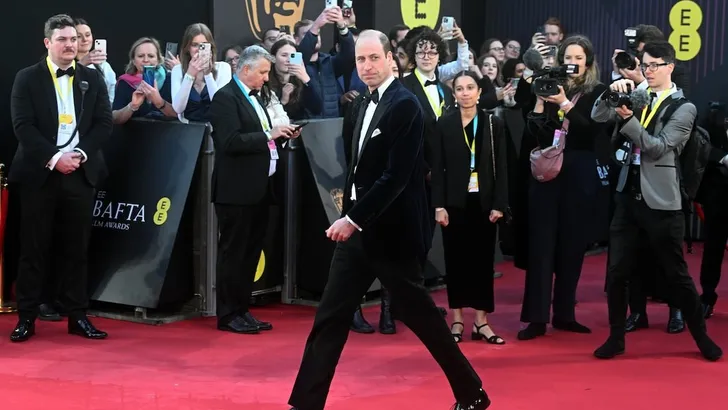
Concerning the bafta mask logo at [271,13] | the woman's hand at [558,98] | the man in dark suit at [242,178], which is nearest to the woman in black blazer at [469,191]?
the woman's hand at [558,98]

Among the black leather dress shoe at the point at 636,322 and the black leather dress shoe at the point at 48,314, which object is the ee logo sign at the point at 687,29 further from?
the black leather dress shoe at the point at 48,314

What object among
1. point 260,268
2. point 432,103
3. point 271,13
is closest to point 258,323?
point 260,268

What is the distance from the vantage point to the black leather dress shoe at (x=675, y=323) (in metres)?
7.54

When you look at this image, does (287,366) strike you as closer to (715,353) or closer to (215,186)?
(215,186)

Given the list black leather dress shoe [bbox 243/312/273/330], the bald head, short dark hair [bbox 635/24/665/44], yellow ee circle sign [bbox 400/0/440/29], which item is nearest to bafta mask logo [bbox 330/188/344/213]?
black leather dress shoe [bbox 243/312/273/330]

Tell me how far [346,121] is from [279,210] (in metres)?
2.11

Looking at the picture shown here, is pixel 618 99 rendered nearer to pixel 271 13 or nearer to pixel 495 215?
pixel 495 215

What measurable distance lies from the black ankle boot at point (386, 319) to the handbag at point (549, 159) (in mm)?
1271

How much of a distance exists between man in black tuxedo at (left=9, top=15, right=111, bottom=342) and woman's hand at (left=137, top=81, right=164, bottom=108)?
470 millimetres

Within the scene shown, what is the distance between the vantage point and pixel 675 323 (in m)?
7.58

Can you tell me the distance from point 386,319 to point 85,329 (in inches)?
75.6

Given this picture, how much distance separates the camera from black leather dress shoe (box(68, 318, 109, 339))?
7125 millimetres

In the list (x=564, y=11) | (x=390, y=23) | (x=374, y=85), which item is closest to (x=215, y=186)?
(x=374, y=85)

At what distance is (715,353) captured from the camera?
6695 mm
